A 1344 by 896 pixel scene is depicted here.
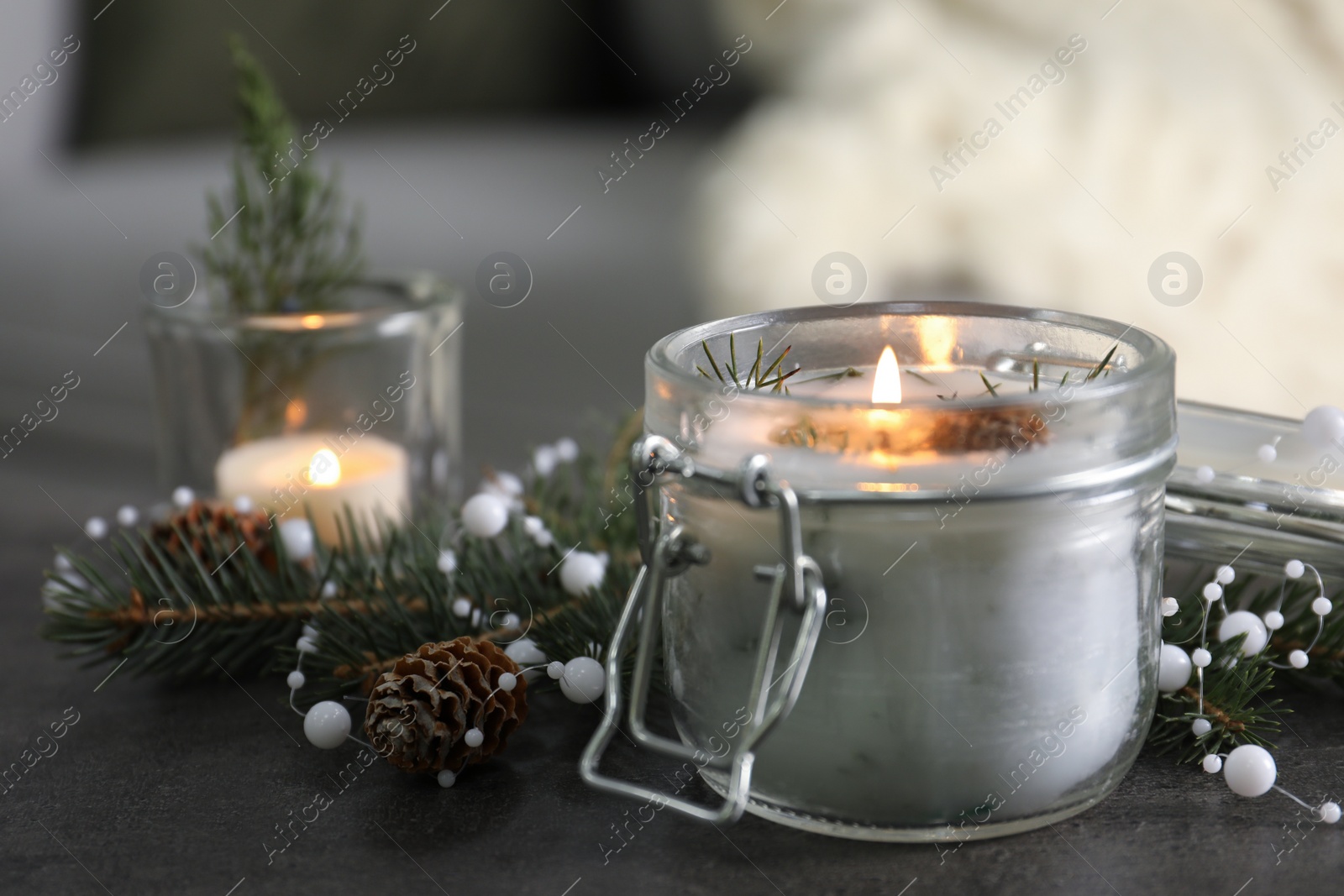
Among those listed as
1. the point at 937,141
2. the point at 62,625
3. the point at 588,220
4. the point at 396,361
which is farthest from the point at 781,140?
the point at 62,625

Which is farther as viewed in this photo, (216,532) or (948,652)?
(216,532)

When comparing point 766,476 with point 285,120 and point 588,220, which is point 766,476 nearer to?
point 285,120

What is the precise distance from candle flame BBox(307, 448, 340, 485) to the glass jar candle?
325mm

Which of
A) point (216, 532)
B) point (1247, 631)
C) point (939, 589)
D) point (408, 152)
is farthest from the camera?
point (408, 152)

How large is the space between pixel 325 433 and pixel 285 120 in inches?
7.5

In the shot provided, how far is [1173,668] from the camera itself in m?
0.48

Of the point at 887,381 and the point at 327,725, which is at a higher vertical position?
the point at 887,381

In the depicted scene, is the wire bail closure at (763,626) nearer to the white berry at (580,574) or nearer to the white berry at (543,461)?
the white berry at (580,574)

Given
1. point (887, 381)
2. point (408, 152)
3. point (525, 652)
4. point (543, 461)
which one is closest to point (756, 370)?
point (887, 381)

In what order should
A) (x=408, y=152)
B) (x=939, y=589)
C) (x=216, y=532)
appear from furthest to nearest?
(x=408, y=152)
(x=216, y=532)
(x=939, y=589)

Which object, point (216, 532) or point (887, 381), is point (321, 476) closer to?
point (216, 532)

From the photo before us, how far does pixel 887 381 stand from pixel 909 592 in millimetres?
88

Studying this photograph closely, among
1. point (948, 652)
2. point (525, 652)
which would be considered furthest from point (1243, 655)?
point (525, 652)

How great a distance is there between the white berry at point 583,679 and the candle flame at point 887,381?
0.16 m
